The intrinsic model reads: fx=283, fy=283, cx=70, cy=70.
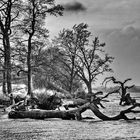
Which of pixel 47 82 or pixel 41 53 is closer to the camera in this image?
pixel 41 53

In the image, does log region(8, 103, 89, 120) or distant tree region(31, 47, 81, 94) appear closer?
log region(8, 103, 89, 120)

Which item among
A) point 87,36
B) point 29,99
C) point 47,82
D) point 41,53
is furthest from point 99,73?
point 29,99

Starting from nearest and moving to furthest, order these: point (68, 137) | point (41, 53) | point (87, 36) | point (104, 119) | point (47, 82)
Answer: point (68, 137), point (104, 119), point (41, 53), point (47, 82), point (87, 36)

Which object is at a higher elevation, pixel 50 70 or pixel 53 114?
pixel 50 70

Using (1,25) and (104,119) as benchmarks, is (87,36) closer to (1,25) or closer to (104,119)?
(1,25)

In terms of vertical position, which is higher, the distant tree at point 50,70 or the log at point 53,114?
the distant tree at point 50,70

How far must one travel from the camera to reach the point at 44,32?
71.7ft

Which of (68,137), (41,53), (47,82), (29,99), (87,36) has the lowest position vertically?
(68,137)

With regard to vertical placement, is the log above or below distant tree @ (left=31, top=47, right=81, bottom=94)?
below

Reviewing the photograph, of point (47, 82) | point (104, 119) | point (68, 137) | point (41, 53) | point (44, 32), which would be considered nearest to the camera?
point (68, 137)

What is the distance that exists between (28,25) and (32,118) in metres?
12.8

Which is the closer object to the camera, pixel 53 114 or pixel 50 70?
pixel 53 114

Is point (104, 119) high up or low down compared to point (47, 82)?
down

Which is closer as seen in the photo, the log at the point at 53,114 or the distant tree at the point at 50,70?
the log at the point at 53,114
